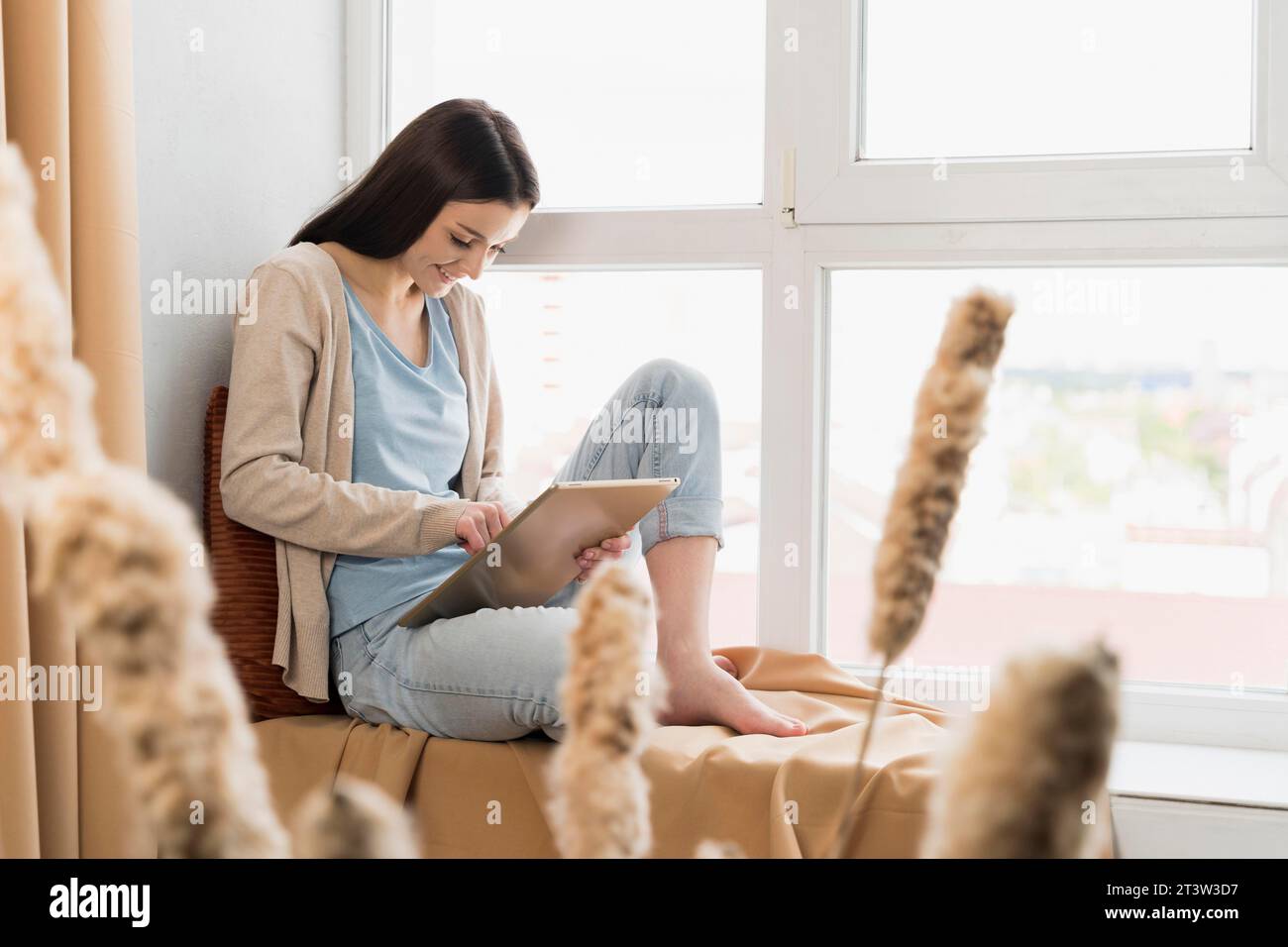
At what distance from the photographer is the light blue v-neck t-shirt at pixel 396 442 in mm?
1482

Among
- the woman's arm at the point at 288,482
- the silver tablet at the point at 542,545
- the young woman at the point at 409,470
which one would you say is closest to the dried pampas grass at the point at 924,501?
the silver tablet at the point at 542,545

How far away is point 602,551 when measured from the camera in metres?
1.41

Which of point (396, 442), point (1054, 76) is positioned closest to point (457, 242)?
point (396, 442)

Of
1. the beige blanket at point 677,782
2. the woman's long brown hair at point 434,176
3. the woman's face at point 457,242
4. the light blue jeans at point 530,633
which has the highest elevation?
the woman's long brown hair at point 434,176

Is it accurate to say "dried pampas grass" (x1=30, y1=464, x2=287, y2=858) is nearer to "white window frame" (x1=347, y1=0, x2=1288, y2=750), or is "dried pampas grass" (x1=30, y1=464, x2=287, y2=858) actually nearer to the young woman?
the young woman

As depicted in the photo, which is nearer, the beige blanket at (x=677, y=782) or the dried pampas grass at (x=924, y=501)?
the dried pampas grass at (x=924, y=501)

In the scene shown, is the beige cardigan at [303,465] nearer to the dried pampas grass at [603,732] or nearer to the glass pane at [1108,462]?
the glass pane at [1108,462]

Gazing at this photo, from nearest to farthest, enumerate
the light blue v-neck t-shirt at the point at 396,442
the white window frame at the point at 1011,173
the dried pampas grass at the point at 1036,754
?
the dried pampas grass at the point at 1036,754 → the light blue v-neck t-shirt at the point at 396,442 → the white window frame at the point at 1011,173

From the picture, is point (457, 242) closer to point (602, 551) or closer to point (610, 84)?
point (602, 551)

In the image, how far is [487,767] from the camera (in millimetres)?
1335

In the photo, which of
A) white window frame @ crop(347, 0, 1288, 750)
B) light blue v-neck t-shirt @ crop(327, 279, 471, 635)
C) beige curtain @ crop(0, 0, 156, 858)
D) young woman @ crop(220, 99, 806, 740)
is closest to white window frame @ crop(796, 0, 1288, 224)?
white window frame @ crop(347, 0, 1288, 750)

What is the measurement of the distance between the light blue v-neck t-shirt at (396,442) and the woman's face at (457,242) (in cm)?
10

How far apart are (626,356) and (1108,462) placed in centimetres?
87
